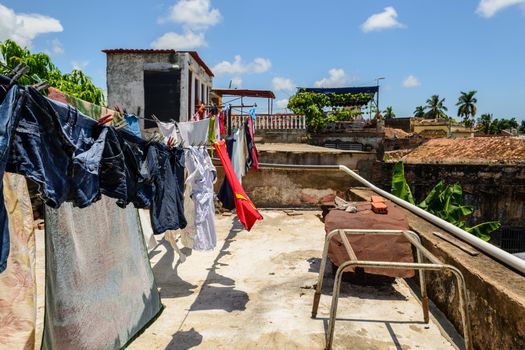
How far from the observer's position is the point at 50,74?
27.2 feet

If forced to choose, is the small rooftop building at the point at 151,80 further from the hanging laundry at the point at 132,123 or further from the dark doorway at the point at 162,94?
the hanging laundry at the point at 132,123

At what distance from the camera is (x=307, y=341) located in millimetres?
3199

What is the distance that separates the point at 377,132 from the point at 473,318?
20.3 metres

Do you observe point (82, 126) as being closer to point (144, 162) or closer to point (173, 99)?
point (144, 162)

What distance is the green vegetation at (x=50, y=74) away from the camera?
24.6 ft

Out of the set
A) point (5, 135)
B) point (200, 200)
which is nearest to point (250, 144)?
point (200, 200)

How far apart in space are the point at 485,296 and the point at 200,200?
310 cm

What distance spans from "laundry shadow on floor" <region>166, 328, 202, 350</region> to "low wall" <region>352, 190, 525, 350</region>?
2.33 meters

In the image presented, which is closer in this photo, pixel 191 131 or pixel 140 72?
Result: pixel 191 131

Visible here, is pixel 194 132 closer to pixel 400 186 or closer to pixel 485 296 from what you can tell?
pixel 485 296

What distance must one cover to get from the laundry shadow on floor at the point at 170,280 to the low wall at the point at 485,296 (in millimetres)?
2767

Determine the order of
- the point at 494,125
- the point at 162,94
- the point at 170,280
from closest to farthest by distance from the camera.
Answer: the point at 170,280, the point at 162,94, the point at 494,125

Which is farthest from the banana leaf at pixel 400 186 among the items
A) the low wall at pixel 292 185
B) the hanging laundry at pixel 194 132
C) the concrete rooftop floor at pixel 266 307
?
the hanging laundry at pixel 194 132

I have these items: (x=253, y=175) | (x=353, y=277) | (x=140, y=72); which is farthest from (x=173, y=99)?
(x=353, y=277)
